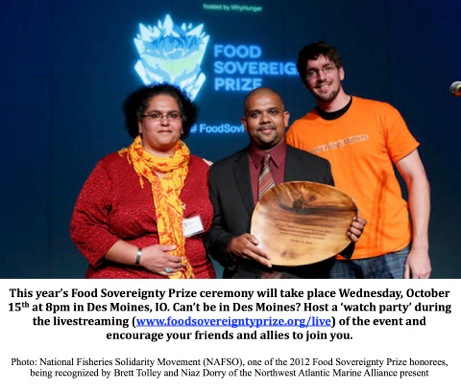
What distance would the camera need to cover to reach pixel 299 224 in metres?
1.76

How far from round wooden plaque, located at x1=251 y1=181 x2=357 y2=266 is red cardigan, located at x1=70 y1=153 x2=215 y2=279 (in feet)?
0.92

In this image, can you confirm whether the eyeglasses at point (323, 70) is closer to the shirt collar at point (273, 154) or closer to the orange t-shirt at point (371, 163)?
the orange t-shirt at point (371, 163)

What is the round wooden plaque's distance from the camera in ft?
5.74

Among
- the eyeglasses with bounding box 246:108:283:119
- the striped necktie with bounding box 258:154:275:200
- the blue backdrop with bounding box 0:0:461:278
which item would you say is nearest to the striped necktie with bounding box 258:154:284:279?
the striped necktie with bounding box 258:154:275:200

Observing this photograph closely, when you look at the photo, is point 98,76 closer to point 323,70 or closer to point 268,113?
point 323,70

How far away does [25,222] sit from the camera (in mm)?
4461

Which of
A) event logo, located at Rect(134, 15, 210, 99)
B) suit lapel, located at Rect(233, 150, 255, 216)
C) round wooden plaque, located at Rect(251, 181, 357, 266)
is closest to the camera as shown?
round wooden plaque, located at Rect(251, 181, 357, 266)

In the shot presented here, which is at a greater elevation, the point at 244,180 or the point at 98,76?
the point at 98,76

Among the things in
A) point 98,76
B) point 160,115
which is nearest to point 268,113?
point 160,115

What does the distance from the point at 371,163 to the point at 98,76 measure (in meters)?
3.10

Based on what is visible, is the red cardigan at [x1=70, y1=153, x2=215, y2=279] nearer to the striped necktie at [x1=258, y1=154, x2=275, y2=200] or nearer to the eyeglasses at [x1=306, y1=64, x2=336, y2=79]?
the striped necktie at [x1=258, y1=154, x2=275, y2=200]

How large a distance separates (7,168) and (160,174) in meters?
2.99

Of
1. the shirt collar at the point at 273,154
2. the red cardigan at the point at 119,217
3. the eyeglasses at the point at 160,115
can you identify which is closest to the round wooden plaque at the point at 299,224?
the shirt collar at the point at 273,154
